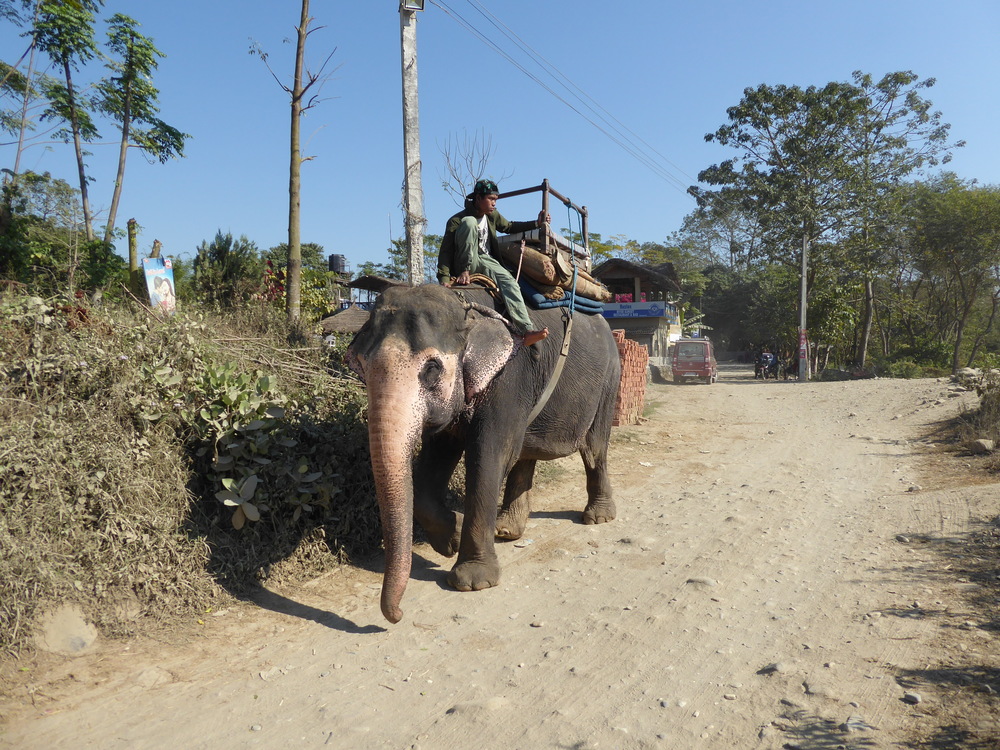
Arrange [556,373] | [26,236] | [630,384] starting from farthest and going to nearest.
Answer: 1. [26,236]
2. [630,384]
3. [556,373]

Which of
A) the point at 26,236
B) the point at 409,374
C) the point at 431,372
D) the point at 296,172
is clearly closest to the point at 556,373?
the point at 431,372

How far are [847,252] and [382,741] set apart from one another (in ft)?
119

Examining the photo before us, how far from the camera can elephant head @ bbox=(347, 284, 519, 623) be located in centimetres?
382

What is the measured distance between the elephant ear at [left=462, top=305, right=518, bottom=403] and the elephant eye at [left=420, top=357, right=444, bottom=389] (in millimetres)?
302

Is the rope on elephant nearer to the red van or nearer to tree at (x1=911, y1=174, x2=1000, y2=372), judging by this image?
the red van

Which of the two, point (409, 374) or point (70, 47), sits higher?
point (70, 47)

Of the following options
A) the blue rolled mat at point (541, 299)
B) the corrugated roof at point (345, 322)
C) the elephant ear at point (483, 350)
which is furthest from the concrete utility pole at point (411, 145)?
the elephant ear at point (483, 350)

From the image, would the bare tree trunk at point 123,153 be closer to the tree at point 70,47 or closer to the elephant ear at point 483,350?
the tree at point 70,47

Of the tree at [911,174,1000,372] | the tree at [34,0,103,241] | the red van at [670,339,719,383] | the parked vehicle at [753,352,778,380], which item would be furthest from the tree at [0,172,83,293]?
the tree at [911,174,1000,372]

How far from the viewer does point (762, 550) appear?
18.4 feet

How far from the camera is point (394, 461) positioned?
3775 millimetres

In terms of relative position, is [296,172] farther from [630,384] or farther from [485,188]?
[630,384]

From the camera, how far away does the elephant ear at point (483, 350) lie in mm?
4504

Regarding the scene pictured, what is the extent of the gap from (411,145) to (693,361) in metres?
22.7
